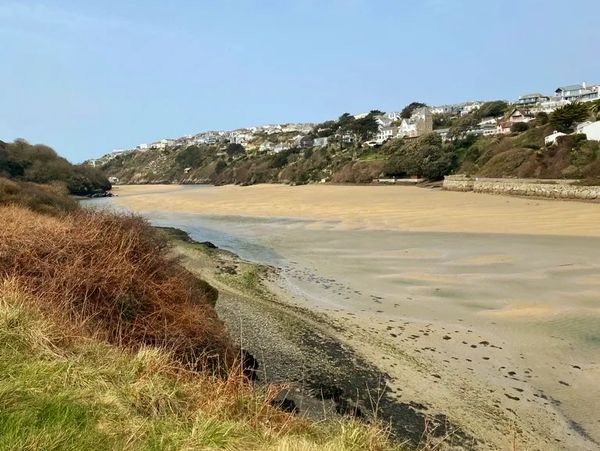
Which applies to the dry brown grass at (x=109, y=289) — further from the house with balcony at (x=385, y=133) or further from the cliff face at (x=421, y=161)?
the house with balcony at (x=385, y=133)

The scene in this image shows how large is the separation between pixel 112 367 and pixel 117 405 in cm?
100

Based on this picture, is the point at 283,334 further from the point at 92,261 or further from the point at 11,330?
the point at 11,330

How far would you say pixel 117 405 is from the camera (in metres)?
4.08

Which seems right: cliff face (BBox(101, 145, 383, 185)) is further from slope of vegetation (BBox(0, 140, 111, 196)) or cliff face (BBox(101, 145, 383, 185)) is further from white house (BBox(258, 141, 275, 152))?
slope of vegetation (BBox(0, 140, 111, 196))

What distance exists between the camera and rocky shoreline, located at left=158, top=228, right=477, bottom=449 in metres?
7.46

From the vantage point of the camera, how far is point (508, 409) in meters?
7.96

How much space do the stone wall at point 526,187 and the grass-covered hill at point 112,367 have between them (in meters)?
36.7

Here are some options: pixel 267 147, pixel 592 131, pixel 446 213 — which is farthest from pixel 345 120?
pixel 446 213

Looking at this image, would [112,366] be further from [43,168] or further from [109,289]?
[43,168]

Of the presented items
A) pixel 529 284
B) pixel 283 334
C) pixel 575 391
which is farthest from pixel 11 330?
pixel 529 284

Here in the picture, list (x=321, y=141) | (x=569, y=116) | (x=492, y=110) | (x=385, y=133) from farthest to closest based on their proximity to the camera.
→ (x=321, y=141)
(x=385, y=133)
(x=492, y=110)
(x=569, y=116)

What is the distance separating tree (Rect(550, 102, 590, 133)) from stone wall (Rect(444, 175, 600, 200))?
14.8m

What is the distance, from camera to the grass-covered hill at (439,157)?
48.8 m

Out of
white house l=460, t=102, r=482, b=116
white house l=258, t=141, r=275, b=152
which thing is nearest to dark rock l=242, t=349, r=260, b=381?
white house l=460, t=102, r=482, b=116
